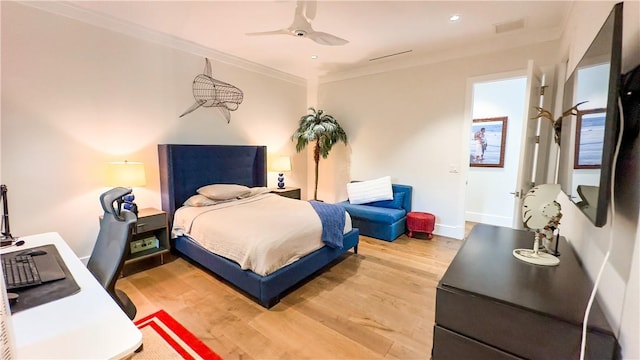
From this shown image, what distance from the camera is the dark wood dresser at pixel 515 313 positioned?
0.92 m

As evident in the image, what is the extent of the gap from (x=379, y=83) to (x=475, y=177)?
2.46 metres

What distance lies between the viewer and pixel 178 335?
195cm

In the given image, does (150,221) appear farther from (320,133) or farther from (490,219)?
(490,219)

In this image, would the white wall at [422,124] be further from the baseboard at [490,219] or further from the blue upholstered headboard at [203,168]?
the blue upholstered headboard at [203,168]

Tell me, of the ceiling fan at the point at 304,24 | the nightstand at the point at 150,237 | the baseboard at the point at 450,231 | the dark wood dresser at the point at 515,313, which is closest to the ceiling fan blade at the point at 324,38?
the ceiling fan at the point at 304,24

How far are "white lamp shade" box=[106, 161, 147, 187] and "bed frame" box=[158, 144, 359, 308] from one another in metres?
0.46

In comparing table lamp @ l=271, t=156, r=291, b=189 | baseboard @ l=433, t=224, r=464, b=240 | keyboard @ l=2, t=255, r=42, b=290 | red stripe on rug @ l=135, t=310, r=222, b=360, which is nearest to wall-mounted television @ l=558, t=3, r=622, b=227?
red stripe on rug @ l=135, t=310, r=222, b=360

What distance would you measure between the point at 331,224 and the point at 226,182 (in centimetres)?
193

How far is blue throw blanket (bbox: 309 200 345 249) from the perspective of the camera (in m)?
2.80

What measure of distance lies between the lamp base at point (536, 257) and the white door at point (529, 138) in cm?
146

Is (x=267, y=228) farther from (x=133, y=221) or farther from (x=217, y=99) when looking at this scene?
(x=217, y=99)

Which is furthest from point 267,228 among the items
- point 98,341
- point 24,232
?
point 24,232

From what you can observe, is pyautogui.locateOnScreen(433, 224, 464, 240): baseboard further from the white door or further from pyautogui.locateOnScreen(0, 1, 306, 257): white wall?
pyautogui.locateOnScreen(0, 1, 306, 257): white wall

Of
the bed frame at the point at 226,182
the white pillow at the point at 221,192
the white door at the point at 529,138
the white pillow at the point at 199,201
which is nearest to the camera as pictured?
the bed frame at the point at 226,182
